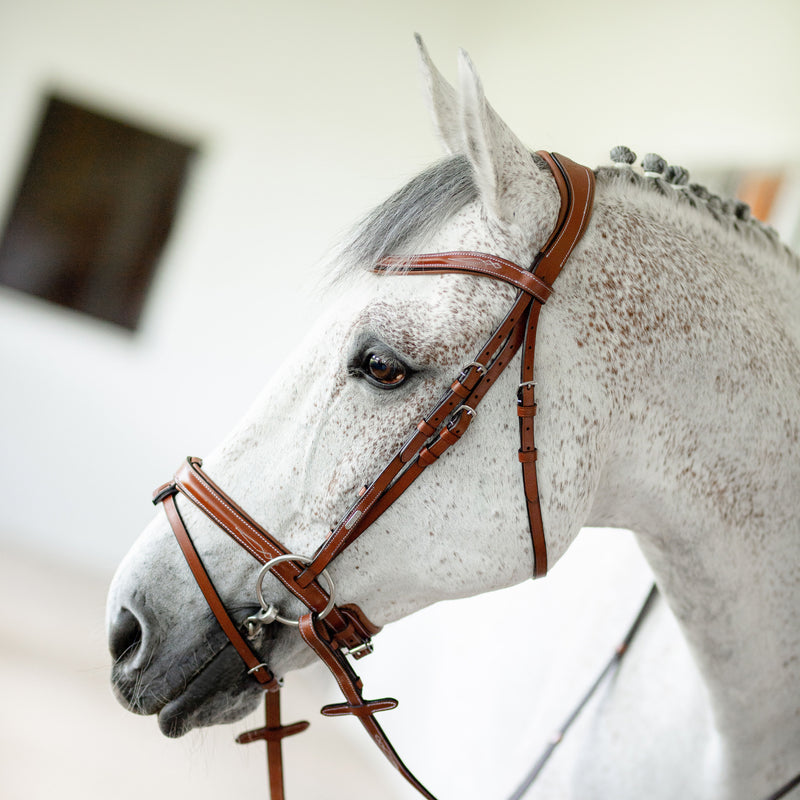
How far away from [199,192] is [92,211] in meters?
0.63

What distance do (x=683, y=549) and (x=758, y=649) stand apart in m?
0.19

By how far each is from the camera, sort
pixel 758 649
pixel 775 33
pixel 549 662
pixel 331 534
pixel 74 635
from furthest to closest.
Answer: pixel 74 635 < pixel 775 33 < pixel 549 662 < pixel 758 649 < pixel 331 534

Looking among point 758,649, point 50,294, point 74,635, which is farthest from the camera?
point 50,294

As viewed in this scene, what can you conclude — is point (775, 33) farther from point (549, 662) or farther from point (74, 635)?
point (74, 635)

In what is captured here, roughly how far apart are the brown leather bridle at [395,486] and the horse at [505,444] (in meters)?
0.01

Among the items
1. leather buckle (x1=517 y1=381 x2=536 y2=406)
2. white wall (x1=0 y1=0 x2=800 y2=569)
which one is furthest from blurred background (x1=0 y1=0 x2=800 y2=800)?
leather buckle (x1=517 y1=381 x2=536 y2=406)

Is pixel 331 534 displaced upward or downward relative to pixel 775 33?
downward

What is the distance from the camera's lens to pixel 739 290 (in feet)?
3.30

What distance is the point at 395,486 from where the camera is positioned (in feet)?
2.93

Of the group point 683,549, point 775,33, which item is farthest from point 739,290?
point 775,33

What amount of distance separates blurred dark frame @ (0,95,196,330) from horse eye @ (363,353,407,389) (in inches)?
154

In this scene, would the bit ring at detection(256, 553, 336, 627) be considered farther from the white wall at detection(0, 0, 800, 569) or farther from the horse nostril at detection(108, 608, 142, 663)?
the white wall at detection(0, 0, 800, 569)

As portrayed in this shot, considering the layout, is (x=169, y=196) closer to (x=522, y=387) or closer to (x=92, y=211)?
(x=92, y=211)

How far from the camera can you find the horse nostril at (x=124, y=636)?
94 cm
